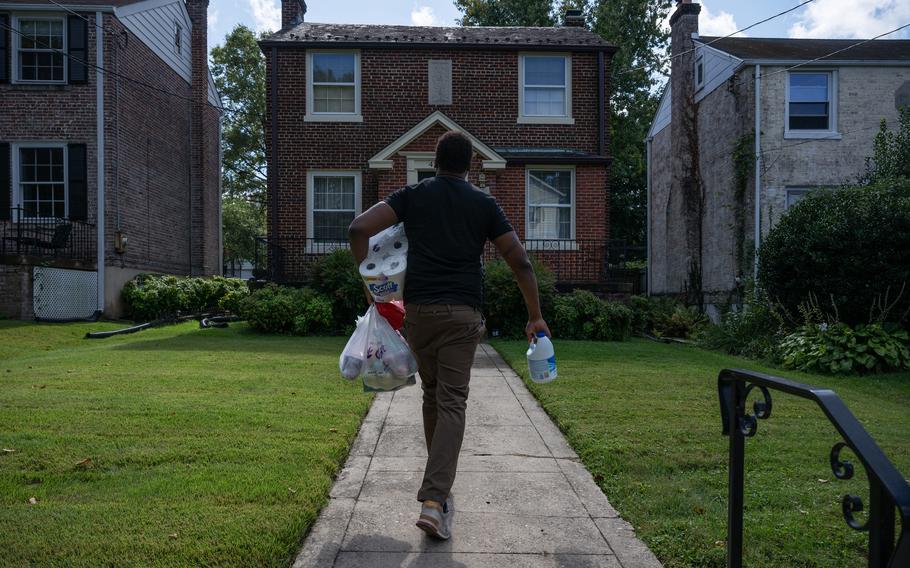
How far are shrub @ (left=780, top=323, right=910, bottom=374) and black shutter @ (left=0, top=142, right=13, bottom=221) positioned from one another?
16.5 metres

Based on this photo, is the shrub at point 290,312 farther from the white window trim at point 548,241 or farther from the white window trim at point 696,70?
the white window trim at point 696,70

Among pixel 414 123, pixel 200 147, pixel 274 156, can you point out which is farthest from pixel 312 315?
pixel 200 147

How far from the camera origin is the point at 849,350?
10219 mm

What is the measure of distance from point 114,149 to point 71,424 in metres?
13.5

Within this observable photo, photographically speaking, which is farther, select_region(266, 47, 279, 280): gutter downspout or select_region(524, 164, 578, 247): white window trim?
select_region(266, 47, 279, 280): gutter downspout

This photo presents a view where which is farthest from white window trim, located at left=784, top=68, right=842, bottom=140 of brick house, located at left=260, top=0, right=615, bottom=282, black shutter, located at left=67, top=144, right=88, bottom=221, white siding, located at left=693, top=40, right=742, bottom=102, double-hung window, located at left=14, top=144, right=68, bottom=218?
double-hung window, located at left=14, top=144, right=68, bottom=218

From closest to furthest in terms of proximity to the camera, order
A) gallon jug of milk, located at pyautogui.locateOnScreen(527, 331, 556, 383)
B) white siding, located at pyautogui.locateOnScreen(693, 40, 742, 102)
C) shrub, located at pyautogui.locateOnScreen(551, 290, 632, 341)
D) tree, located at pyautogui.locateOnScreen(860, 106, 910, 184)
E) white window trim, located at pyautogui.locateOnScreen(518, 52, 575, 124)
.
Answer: gallon jug of milk, located at pyautogui.locateOnScreen(527, 331, 556, 383), shrub, located at pyautogui.locateOnScreen(551, 290, 632, 341), tree, located at pyautogui.locateOnScreen(860, 106, 910, 184), white window trim, located at pyautogui.locateOnScreen(518, 52, 575, 124), white siding, located at pyautogui.locateOnScreen(693, 40, 742, 102)

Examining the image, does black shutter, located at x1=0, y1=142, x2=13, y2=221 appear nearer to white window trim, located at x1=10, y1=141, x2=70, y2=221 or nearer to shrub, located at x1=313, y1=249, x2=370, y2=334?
white window trim, located at x1=10, y1=141, x2=70, y2=221

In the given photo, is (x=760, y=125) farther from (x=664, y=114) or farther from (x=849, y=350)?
(x=849, y=350)

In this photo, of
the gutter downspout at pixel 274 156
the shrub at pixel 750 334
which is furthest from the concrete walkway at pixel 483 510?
the gutter downspout at pixel 274 156

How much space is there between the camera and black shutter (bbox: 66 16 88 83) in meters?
16.8

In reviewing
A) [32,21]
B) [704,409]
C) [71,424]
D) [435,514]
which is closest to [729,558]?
[435,514]

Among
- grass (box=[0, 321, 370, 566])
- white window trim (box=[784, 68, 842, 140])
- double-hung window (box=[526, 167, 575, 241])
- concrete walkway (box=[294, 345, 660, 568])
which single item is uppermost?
white window trim (box=[784, 68, 842, 140])

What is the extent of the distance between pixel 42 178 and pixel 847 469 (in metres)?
18.8
